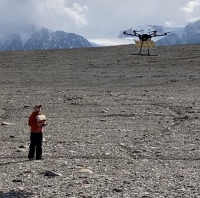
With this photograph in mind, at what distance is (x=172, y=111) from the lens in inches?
736

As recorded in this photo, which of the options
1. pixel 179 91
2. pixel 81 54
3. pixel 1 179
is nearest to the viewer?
pixel 1 179

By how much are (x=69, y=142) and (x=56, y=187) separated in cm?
439

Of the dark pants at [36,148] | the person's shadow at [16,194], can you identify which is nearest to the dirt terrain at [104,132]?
the person's shadow at [16,194]

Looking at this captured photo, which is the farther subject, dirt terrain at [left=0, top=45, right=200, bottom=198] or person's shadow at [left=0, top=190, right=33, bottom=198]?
dirt terrain at [left=0, top=45, right=200, bottom=198]

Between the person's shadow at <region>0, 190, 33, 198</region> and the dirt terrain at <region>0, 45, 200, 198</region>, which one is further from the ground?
the dirt terrain at <region>0, 45, 200, 198</region>

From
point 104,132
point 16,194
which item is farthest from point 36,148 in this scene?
point 104,132

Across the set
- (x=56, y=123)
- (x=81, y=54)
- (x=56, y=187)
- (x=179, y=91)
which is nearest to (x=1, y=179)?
(x=56, y=187)

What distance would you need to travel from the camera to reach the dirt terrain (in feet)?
30.2

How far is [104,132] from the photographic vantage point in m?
14.9

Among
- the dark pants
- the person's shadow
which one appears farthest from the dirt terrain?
the dark pants

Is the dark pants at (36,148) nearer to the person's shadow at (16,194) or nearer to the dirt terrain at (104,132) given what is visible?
the dirt terrain at (104,132)

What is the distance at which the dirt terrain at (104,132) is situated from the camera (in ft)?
30.2

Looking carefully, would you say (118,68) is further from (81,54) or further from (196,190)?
(196,190)

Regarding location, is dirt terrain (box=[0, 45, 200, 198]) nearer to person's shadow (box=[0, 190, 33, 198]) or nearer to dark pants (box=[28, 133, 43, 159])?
person's shadow (box=[0, 190, 33, 198])
